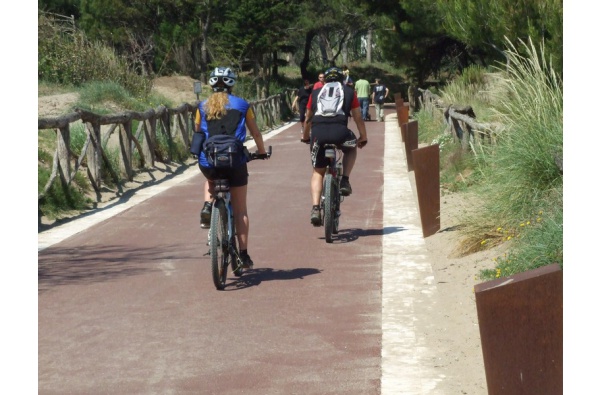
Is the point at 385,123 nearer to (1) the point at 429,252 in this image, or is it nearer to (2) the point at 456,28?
(2) the point at 456,28

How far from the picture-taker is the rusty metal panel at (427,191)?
38.7 ft

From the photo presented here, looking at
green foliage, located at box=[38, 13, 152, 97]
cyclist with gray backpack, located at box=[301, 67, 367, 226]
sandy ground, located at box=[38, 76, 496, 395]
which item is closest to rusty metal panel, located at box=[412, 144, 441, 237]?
A: sandy ground, located at box=[38, 76, 496, 395]

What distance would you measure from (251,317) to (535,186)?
11.4ft

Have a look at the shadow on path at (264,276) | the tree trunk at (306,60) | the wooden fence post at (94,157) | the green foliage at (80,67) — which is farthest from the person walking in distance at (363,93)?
the tree trunk at (306,60)

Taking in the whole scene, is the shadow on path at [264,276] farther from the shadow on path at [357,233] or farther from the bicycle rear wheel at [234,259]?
the shadow on path at [357,233]

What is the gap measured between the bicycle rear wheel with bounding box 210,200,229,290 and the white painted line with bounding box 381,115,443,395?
1.31 metres

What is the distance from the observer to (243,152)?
9.31 m

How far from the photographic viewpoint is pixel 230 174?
9367 mm

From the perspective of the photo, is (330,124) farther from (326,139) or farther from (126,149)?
(126,149)

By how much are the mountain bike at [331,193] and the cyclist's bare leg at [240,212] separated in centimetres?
192

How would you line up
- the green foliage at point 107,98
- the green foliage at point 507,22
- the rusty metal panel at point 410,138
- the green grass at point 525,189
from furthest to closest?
the green foliage at point 107,98
the green foliage at point 507,22
the rusty metal panel at point 410,138
the green grass at point 525,189

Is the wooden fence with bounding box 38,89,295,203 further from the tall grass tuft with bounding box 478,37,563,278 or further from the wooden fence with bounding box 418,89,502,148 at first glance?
the tall grass tuft with bounding box 478,37,563,278

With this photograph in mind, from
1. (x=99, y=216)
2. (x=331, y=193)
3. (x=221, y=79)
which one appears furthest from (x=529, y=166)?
(x=99, y=216)

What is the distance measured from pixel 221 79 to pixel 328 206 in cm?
248
